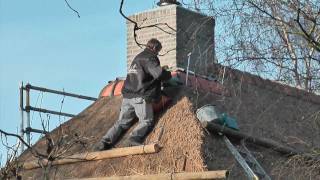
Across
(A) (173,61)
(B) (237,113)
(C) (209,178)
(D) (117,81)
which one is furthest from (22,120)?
(C) (209,178)

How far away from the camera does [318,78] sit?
9258mm

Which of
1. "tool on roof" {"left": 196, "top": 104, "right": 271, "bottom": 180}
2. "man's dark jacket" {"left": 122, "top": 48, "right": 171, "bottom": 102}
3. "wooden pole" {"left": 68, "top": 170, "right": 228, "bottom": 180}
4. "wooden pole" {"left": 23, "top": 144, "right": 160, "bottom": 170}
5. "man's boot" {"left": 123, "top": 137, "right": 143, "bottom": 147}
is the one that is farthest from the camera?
"man's dark jacket" {"left": 122, "top": 48, "right": 171, "bottom": 102}

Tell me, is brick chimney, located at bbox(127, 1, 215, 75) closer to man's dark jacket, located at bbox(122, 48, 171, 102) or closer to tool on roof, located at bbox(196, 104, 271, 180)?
man's dark jacket, located at bbox(122, 48, 171, 102)

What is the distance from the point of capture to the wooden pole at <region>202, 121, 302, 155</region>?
978 centimetres

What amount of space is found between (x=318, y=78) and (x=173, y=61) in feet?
8.99

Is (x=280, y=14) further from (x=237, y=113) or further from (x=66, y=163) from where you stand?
(x=66, y=163)

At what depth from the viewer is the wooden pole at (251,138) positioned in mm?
9781

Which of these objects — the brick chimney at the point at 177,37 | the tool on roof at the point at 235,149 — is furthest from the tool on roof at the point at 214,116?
the brick chimney at the point at 177,37

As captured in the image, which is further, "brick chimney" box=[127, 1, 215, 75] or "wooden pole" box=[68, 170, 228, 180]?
"brick chimney" box=[127, 1, 215, 75]

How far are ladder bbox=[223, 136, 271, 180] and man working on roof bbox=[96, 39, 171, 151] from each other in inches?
37.1

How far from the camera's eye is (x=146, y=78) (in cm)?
1013

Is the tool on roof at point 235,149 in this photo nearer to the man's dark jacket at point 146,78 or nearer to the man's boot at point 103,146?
the man's dark jacket at point 146,78

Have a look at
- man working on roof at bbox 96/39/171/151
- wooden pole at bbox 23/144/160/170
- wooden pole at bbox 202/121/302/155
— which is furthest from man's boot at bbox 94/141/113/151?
wooden pole at bbox 202/121/302/155

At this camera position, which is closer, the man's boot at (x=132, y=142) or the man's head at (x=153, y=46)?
the man's boot at (x=132, y=142)
